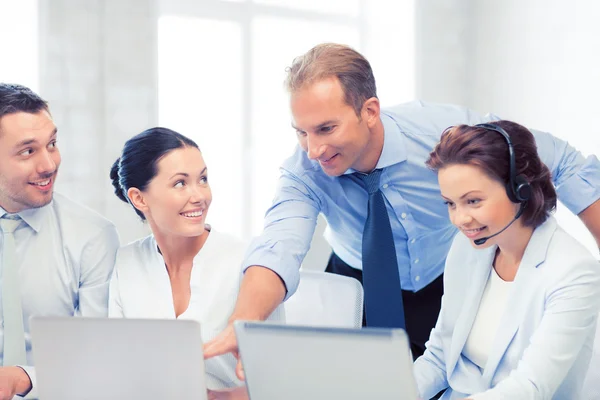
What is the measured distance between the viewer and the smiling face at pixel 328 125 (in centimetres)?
192

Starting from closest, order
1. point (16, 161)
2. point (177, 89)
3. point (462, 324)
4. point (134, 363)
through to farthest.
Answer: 1. point (134, 363)
2. point (462, 324)
3. point (16, 161)
4. point (177, 89)

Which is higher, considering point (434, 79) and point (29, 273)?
point (434, 79)

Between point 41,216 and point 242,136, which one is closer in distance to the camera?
point 41,216

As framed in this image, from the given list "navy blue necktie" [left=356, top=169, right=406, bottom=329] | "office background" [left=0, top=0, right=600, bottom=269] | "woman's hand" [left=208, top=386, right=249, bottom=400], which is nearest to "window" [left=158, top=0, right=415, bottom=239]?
"office background" [left=0, top=0, right=600, bottom=269]

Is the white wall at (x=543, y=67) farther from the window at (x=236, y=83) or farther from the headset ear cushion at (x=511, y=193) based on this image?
the headset ear cushion at (x=511, y=193)

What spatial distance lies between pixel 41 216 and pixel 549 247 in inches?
55.0

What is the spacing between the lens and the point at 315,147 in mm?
1926

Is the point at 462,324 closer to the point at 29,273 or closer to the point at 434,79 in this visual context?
the point at 29,273

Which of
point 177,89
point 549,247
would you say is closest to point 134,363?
point 549,247

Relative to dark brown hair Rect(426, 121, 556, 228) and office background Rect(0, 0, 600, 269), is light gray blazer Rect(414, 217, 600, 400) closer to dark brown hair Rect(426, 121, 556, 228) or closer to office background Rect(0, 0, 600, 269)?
dark brown hair Rect(426, 121, 556, 228)

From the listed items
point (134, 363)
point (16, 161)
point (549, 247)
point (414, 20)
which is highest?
point (414, 20)

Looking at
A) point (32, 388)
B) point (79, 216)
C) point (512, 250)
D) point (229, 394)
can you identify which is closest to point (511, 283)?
point (512, 250)

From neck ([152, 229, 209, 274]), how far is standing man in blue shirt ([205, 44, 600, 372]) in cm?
24

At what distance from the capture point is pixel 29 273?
2.07 metres
